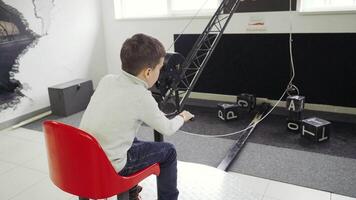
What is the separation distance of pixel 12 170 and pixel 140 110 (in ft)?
6.39

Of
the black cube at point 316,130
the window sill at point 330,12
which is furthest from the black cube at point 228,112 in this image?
the window sill at point 330,12

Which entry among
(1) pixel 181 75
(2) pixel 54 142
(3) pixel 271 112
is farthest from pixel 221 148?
(2) pixel 54 142

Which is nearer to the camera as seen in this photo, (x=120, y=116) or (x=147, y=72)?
(x=120, y=116)

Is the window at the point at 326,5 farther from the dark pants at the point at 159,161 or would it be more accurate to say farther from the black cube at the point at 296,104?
the dark pants at the point at 159,161

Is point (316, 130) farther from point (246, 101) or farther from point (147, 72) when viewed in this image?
point (147, 72)

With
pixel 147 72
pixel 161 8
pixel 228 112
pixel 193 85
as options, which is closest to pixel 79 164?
pixel 147 72

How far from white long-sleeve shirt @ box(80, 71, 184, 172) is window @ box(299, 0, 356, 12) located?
3.01 meters

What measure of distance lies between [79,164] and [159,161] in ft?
1.58

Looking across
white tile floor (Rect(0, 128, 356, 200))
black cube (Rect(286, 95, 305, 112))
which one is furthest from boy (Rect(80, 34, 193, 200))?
black cube (Rect(286, 95, 305, 112))

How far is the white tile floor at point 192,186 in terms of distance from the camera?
236cm

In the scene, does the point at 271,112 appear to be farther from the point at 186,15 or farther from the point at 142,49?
the point at 142,49

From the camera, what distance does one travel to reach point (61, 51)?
4.62 meters

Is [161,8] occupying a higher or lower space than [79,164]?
higher

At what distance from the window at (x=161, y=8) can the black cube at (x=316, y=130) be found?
2.09 m
